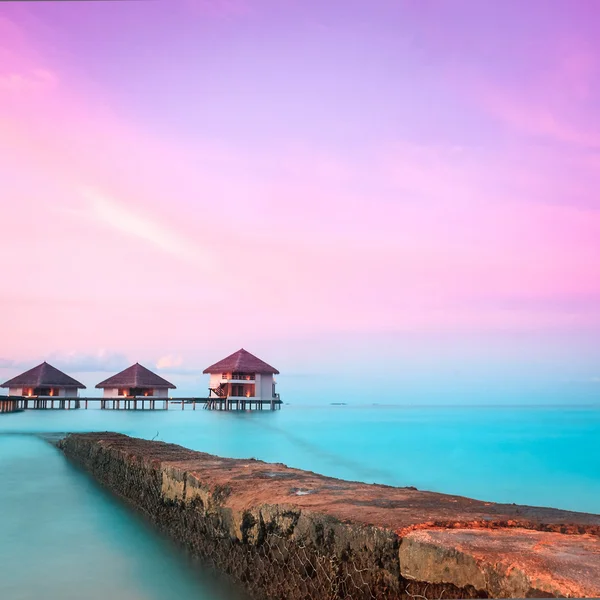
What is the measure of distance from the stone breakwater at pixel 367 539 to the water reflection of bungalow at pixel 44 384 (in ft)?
180

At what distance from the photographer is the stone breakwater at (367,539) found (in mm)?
3609

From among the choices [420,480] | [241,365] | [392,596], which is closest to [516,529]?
[392,596]

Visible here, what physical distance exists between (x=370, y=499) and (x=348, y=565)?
152 cm

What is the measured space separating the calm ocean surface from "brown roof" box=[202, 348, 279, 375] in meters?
9.81

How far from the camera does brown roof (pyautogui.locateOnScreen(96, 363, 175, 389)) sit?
59.3 meters

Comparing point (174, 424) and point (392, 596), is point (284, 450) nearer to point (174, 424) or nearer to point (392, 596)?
point (174, 424)

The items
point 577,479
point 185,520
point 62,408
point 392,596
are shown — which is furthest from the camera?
point 62,408

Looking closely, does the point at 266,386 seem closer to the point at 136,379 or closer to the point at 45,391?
the point at 136,379

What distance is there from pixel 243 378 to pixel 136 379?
36.3 ft

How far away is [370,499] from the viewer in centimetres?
629

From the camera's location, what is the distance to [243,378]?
195ft

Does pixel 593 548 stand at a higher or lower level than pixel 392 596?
higher

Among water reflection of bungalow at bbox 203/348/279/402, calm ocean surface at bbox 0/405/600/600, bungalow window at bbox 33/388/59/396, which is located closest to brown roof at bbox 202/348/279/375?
water reflection of bungalow at bbox 203/348/279/402

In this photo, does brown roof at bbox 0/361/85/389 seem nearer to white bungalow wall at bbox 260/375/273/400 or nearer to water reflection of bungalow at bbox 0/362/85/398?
water reflection of bungalow at bbox 0/362/85/398
